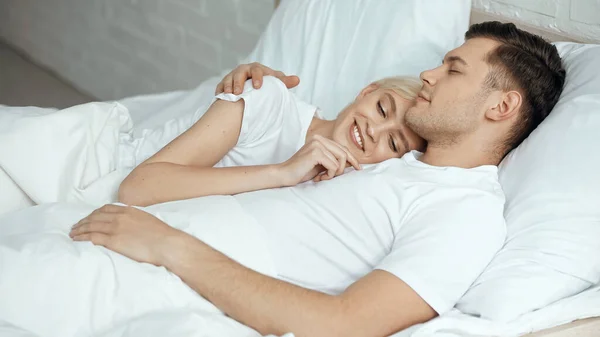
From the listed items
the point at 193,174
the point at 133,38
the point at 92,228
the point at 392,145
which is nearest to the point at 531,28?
the point at 392,145

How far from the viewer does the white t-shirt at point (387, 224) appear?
5.03 ft

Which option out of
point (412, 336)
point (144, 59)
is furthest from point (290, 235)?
point (144, 59)

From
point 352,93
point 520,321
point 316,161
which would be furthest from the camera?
point 352,93

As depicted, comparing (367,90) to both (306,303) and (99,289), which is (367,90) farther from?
(99,289)

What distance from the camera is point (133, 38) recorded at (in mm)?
3811

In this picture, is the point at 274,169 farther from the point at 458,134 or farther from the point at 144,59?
the point at 144,59

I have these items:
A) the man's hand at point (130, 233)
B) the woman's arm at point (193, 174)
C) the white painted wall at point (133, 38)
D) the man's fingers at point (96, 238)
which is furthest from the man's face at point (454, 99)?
the white painted wall at point (133, 38)

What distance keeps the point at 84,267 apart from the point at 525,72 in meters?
0.92

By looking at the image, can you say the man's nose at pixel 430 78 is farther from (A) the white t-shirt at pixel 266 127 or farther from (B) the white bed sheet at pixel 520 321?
(B) the white bed sheet at pixel 520 321

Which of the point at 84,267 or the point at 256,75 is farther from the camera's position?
the point at 256,75

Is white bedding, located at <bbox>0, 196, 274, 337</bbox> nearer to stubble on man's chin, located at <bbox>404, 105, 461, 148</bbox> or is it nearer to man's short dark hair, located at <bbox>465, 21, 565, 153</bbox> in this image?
stubble on man's chin, located at <bbox>404, 105, 461, 148</bbox>

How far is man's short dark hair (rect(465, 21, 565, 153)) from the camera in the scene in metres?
1.75

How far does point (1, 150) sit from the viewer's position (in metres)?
1.83

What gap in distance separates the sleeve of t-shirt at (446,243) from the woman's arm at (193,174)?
0.33 metres
